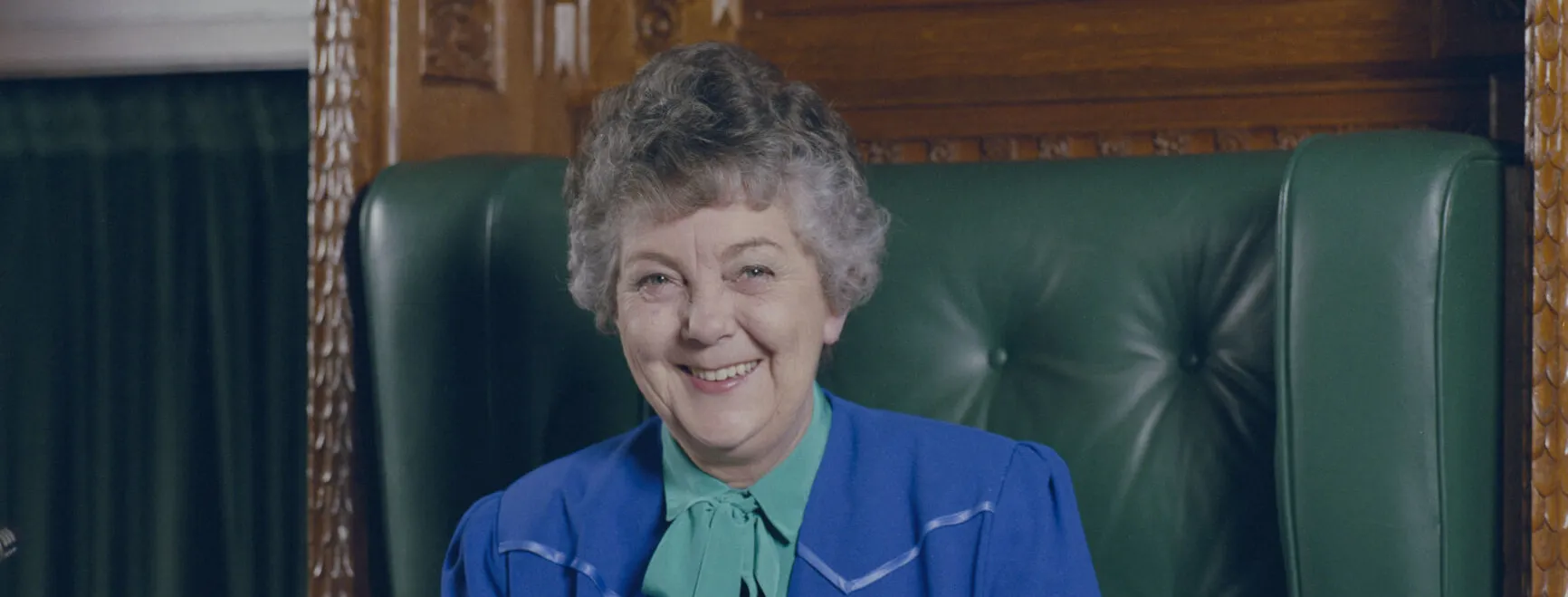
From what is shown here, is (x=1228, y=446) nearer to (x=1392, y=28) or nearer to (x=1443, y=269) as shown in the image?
(x=1443, y=269)

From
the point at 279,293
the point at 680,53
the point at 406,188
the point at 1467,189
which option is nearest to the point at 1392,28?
the point at 1467,189

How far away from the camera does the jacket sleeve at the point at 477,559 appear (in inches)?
55.8

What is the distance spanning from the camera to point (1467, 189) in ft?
4.57

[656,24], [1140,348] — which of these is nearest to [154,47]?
[656,24]

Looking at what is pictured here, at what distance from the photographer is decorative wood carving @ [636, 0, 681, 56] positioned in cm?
209

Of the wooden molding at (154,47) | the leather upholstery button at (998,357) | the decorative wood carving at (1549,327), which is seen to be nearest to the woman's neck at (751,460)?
the leather upholstery button at (998,357)

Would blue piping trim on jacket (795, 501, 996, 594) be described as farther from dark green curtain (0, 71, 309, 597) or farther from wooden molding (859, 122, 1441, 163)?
dark green curtain (0, 71, 309, 597)

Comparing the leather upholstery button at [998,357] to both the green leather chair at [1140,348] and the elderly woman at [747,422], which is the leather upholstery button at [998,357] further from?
the elderly woman at [747,422]

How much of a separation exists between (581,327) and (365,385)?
32cm

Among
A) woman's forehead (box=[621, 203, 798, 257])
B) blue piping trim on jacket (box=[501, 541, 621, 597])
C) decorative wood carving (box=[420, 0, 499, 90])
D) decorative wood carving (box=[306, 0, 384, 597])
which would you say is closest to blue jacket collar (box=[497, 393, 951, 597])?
blue piping trim on jacket (box=[501, 541, 621, 597])

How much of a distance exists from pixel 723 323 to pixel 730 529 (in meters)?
0.20

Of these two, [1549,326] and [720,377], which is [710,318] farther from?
[1549,326]

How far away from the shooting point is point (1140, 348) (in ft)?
5.17

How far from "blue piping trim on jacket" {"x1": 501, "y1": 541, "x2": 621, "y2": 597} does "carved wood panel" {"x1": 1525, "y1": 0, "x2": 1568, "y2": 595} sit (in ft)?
2.91
